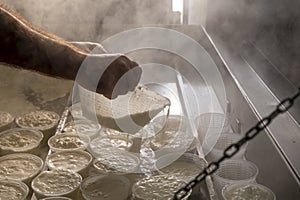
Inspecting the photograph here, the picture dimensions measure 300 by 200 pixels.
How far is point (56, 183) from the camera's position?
249 centimetres

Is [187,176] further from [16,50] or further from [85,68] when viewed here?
[16,50]

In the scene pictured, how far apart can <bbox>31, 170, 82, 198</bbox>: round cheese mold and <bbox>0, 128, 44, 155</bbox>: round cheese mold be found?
0.42 m

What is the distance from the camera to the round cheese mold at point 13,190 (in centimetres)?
240

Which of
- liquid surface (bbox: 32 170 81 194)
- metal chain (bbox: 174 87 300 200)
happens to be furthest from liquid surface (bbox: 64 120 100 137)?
metal chain (bbox: 174 87 300 200)

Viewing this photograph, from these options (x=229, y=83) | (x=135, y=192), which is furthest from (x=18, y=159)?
(x=229, y=83)

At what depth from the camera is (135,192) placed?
7.74ft

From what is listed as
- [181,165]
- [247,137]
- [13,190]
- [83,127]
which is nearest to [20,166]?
[13,190]

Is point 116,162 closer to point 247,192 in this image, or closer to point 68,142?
point 68,142

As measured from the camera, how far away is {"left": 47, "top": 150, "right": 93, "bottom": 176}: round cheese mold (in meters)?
2.64

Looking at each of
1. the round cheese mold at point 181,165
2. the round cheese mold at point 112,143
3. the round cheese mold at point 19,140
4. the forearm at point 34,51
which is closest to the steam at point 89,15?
the round cheese mold at point 19,140

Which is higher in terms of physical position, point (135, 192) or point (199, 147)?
point (199, 147)

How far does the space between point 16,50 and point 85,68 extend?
1.17 feet

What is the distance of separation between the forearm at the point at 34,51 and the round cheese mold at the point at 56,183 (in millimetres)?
865

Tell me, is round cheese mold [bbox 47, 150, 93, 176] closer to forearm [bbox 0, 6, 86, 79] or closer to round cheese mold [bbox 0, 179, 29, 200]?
round cheese mold [bbox 0, 179, 29, 200]
